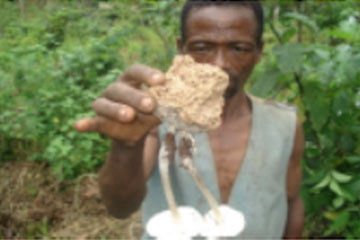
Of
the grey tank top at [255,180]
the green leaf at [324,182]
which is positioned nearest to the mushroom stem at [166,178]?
the grey tank top at [255,180]

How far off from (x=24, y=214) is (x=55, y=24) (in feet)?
6.37

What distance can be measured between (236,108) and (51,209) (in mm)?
1442

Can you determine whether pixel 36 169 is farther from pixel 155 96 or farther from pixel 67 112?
pixel 155 96

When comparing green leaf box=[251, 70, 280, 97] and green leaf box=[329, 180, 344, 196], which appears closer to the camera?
green leaf box=[251, 70, 280, 97]

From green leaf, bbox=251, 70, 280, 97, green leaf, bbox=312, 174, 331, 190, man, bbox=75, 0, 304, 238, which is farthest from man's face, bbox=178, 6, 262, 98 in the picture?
green leaf, bbox=312, 174, 331, 190

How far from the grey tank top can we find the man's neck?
32 mm

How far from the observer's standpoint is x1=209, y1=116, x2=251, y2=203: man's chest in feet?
3.95

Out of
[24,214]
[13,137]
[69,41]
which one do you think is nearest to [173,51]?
[69,41]

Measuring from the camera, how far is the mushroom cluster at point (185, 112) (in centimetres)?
78

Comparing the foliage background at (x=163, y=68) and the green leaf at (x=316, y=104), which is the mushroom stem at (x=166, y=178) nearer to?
the foliage background at (x=163, y=68)

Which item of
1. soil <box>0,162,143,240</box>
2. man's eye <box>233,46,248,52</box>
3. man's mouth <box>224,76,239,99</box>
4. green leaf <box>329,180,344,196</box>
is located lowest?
soil <box>0,162,143,240</box>

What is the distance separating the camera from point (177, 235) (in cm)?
82

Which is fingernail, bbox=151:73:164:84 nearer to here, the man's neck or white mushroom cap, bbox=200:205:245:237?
white mushroom cap, bbox=200:205:245:237

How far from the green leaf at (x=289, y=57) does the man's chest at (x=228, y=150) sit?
26 cm
